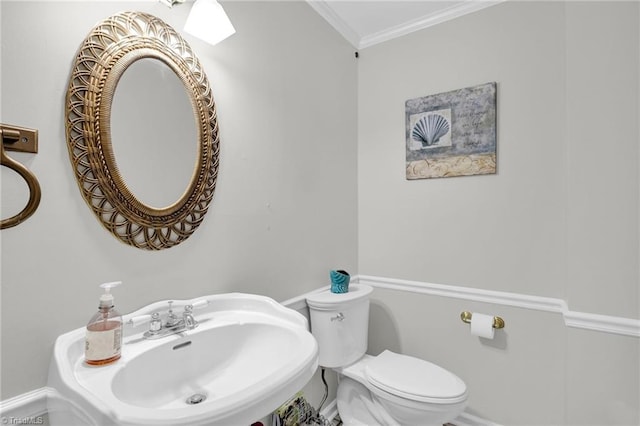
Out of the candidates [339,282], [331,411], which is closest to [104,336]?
[339,282]

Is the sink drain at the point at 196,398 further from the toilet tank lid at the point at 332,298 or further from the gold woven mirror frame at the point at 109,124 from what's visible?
the toilet tank lid at the point at 332,298

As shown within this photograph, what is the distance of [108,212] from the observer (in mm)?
947

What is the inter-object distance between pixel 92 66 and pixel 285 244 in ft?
3.28

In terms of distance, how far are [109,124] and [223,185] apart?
17.5 inches

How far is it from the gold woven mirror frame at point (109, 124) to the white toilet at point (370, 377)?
82cm

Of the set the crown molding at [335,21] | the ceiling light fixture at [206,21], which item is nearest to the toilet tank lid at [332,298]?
the ceiling light fixture at [206,21]

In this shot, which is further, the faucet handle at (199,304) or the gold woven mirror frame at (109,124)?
the faucet handle at (199,304)

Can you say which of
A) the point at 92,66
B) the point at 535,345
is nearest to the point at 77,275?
the point at 92,66

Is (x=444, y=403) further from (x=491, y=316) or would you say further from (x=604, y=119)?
(x=604, y=119)

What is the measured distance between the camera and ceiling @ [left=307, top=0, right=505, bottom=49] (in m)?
1.81

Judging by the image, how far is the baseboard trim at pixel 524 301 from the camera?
52.3 inches

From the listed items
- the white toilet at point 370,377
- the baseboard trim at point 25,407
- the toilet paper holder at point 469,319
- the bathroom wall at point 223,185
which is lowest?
the white toilet at point 370,377

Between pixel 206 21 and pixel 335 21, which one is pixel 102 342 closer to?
pixel 206 21

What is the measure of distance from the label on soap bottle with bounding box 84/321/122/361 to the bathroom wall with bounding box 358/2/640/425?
62.0 inches
